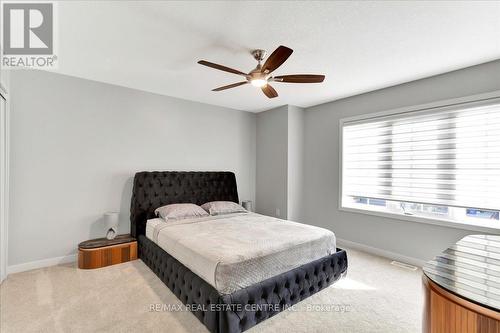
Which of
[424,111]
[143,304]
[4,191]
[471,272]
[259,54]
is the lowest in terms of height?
[143,304]

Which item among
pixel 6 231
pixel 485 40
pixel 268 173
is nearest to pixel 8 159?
pixel 6 231

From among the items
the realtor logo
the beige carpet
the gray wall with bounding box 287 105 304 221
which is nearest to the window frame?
the beige carpet

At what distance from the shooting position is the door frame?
8.74ft

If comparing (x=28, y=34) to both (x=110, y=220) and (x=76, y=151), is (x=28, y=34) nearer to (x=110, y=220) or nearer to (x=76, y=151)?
(x=76, y=151)

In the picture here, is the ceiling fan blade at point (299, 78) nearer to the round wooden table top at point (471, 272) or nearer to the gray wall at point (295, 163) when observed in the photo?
the round wooden table top at point (471, 272)

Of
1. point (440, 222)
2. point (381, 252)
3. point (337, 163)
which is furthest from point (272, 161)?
point (440, 222)

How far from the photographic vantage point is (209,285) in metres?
1.96

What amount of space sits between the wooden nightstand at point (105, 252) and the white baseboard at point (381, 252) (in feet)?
11.5

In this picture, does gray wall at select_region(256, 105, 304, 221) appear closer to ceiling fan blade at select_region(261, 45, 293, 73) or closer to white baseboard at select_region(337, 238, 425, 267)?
white baseboard at select_region(337, 238, 425, 267)

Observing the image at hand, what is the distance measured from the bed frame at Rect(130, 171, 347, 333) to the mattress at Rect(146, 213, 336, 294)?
7 cm

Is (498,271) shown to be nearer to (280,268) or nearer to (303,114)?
(280,268)

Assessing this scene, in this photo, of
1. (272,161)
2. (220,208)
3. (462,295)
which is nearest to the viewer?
(462,295)

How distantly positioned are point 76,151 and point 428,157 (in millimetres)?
5045

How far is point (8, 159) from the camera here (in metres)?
2.80
